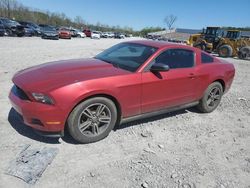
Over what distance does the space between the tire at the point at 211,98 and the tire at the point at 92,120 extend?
237 centimetres

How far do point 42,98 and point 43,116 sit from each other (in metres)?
0.24

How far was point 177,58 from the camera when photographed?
15.2ft

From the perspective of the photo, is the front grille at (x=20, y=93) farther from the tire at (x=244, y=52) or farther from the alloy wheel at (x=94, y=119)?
the tire at (x=244, y=52)

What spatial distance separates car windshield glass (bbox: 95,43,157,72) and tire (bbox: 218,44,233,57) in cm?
1625

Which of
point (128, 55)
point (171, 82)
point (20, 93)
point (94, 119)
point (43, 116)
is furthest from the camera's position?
point (128, 55)

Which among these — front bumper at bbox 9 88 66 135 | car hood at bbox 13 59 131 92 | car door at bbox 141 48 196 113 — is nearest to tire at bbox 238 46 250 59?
car door at bbox 141 48 196 113

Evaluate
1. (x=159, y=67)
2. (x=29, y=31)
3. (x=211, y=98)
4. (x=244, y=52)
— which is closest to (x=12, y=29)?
(x=29, y=31)

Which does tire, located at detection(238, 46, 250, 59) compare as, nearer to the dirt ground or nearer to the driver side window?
the dirt ground

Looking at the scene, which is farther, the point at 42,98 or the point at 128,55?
the point at 128,55

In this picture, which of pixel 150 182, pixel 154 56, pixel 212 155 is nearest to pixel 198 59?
pixel 154 56

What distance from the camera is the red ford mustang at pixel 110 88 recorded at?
128 inches

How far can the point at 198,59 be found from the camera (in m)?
4.98

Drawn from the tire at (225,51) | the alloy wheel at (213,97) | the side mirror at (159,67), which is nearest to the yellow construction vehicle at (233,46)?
the tire at (225,51)

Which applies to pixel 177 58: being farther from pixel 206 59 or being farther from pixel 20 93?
→ pixel 20 93
